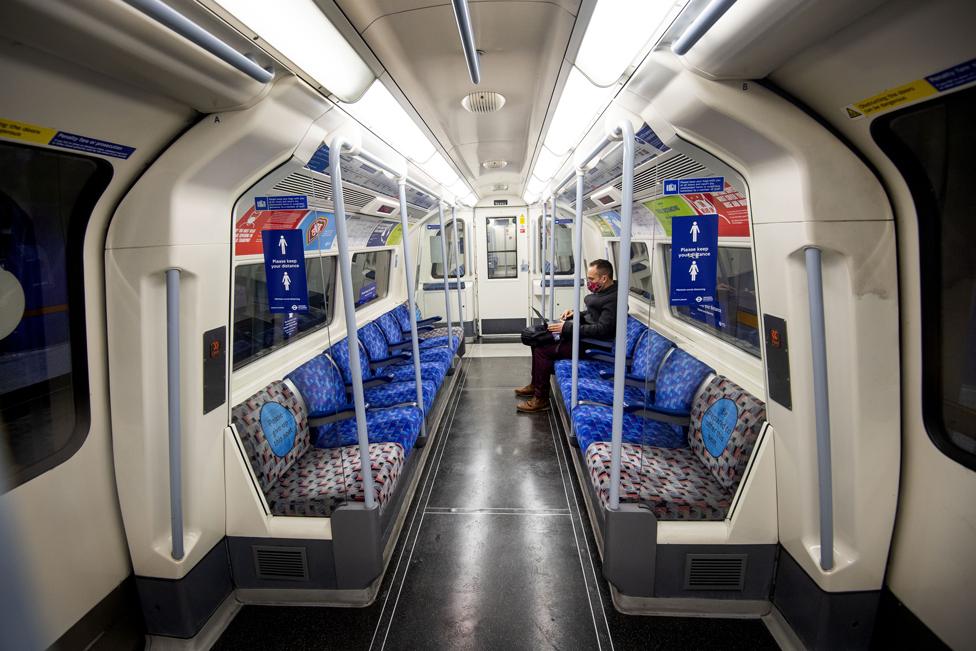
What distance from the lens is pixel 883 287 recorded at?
5.74 feet

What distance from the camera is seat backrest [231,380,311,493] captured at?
2.54 meters

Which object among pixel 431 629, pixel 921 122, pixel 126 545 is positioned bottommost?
pixel 431 629

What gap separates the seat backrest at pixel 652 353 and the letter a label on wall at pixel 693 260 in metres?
1.68

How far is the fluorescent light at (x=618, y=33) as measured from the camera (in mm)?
1645

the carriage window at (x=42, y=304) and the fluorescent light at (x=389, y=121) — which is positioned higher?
the fluorescent light at (x=389, y=121)

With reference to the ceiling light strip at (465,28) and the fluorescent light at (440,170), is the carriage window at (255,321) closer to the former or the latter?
the ceiling light strip at (465,28)

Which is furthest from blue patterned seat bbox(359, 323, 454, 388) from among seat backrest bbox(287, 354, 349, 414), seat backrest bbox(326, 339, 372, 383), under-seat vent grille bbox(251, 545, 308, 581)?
under-seat vent grille bbox(251, 545, 308, 581)

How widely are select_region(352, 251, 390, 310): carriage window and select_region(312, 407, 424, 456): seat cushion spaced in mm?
1957

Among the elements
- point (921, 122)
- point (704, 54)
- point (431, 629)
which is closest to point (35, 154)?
point (704, 54)

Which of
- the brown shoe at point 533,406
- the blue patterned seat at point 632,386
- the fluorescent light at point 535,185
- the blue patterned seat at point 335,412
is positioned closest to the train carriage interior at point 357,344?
the blue patterned seat at point 335,412

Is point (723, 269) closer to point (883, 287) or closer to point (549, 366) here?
point (883, 287)

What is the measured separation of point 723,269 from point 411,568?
311cm

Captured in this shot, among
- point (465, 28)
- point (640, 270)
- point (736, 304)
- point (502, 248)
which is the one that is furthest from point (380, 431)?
point (502, 248)

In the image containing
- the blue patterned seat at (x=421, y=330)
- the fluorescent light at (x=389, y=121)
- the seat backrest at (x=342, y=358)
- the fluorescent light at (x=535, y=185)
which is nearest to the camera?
the fluorescent light at (x=389, y=121)
